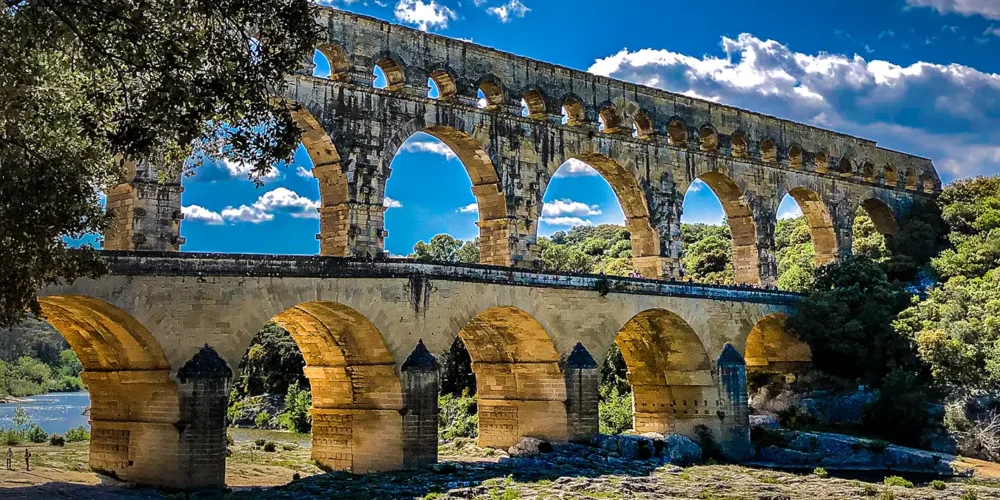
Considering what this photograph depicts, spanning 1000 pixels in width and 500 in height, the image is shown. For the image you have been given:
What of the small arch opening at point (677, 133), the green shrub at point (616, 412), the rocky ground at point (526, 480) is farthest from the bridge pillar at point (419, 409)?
the small arch opening at point (677, 133)

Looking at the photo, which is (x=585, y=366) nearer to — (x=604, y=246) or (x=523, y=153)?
(x=523, y=153)

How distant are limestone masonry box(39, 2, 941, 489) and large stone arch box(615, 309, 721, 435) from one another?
66 mm

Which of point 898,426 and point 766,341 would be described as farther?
point 766,341

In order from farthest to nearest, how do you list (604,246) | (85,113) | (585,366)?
1. (604,246)
2. (585,366)
3. (85,113)

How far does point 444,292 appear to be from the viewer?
27.6 metres

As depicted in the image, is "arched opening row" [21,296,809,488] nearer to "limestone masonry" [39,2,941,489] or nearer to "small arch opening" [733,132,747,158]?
"limestone masonry" [39,2,941,489]

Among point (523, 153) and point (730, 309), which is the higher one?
point (523, 153)

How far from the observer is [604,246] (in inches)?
3433

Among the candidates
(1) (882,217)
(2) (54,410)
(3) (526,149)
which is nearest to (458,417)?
(3) (526,149)

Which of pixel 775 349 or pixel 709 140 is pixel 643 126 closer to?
pixel 709 140

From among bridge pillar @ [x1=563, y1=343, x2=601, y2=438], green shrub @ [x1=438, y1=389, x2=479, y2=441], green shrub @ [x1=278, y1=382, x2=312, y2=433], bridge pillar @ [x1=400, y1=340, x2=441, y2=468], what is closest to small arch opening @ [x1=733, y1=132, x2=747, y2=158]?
bridge pillar @ [x1=563, y1=343, x2=601, y2=438]

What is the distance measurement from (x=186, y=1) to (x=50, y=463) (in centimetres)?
1530

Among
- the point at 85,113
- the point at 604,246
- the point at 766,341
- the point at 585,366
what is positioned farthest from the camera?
the point at 604,246

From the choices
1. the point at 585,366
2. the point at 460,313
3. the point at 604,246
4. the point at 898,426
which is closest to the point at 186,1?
the point at 460,313
